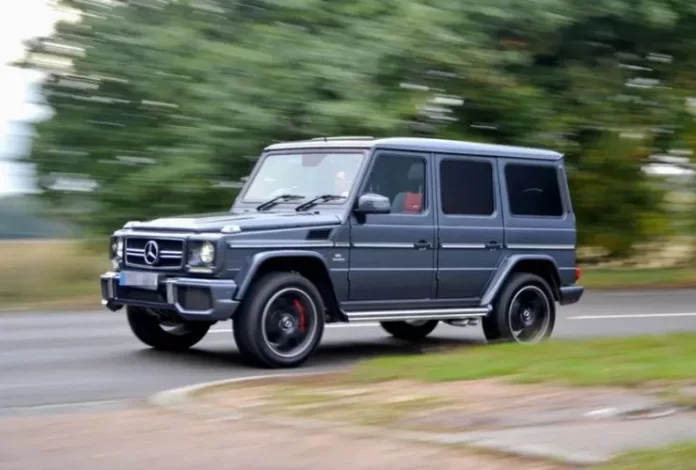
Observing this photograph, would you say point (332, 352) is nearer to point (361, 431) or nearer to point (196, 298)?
point (196, 298)

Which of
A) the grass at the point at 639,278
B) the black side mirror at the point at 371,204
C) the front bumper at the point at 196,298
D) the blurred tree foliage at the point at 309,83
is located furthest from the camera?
the grass at the point at 639,278

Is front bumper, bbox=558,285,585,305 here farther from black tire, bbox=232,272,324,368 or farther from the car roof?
black tire, bbox=232,272,324,368

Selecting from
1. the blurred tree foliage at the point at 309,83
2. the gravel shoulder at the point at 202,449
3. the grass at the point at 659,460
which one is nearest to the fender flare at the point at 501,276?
the gravel shoulder at the point at 202,449

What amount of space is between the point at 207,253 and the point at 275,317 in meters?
0.85

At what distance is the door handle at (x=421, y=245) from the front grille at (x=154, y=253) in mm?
2325

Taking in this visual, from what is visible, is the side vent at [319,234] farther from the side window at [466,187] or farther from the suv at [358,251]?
the side window at [466,187]

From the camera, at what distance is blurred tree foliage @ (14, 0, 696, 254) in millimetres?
19766

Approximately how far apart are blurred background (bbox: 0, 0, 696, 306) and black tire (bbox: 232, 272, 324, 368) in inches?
324

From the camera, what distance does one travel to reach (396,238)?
11.9 m

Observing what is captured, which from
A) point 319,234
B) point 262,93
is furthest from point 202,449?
point 262,93

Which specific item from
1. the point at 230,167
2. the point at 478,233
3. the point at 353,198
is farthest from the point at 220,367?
the point at 230,167

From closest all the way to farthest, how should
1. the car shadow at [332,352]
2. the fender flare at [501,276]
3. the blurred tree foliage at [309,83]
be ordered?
the car shadow at [332,352]
the fender flare at [501,276]
the blurred tree foliage at [309,83]

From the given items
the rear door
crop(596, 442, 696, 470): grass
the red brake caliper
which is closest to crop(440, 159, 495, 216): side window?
the rear door

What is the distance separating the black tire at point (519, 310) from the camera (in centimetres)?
1282
